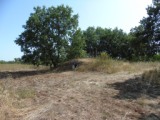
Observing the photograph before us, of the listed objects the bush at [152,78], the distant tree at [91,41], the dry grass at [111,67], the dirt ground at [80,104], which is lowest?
the dirt ground at [80,104]

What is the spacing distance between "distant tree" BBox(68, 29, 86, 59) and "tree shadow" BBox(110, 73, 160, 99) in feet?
35.5

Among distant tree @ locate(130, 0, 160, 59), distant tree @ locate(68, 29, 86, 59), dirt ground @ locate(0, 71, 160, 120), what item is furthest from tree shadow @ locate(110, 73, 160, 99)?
distant tree @ locate(68, 29, 86, 59)

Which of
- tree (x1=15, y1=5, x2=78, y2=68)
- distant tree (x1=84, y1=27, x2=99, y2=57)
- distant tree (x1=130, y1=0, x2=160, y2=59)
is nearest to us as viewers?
distant tree (x1=130, y1=0, x2=160, y2=59)

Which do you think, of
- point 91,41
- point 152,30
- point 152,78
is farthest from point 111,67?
point 91,41

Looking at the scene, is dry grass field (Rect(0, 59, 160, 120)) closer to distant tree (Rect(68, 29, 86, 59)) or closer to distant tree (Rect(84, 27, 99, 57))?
distant tree (Rect(68, 29, 86, 59))

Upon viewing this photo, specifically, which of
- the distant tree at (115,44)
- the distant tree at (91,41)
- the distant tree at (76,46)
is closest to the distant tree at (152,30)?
the distant tree at (76,46)

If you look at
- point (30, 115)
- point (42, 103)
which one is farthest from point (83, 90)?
point (30, 115)

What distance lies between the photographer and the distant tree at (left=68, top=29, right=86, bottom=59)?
819 inches

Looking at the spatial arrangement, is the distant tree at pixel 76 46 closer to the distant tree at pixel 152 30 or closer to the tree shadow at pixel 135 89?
the distant tree at pixel 152 30

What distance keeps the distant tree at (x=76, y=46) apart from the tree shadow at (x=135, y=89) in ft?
35.5

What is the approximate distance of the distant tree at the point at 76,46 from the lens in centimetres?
2080

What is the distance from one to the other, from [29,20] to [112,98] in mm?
14261

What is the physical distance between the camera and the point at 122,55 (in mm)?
43312

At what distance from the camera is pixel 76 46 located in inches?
824
